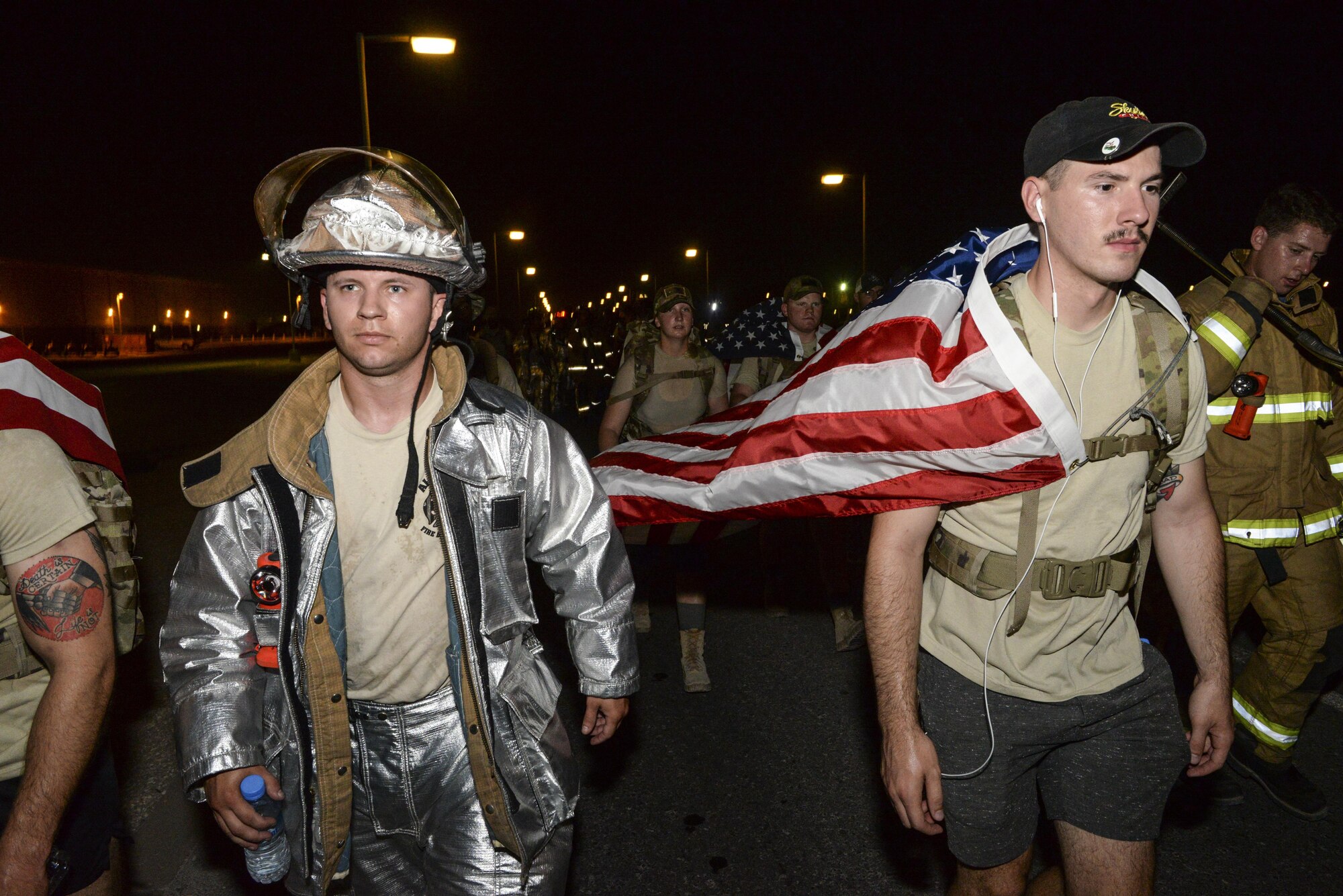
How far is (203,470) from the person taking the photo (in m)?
2.39

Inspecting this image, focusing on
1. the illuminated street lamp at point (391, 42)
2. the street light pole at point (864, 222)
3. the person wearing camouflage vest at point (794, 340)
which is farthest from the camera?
the street light pole at point (864, 222)

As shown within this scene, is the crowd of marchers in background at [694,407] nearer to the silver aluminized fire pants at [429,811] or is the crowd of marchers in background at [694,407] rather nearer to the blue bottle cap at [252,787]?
the silver aluminized fire pants at [429,811]

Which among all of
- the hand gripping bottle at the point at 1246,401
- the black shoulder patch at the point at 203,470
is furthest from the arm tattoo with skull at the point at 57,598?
the hand gripping bottle at the point at 1246,401

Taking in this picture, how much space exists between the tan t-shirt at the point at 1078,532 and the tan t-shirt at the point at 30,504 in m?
2.33

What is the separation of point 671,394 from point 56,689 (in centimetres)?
427

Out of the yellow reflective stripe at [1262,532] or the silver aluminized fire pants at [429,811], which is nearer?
the silver aluminized fire pants at [429,811]

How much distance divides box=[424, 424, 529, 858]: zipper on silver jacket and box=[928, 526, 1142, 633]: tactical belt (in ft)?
4.46

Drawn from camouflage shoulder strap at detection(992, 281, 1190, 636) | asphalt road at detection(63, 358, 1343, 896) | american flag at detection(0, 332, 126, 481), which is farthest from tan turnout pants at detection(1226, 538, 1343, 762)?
american flag at detection(0, 332, 126, 481)

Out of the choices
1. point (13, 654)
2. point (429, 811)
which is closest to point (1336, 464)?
point (429, 811)

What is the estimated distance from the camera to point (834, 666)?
18.7ft

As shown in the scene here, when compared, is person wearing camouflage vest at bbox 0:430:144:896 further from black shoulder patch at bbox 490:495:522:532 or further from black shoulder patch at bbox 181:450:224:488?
black shoulder patch at bbox 490:495:522:532

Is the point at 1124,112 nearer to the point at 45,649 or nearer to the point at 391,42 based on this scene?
the point at 45,649

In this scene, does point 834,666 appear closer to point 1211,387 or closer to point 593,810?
point 593,810

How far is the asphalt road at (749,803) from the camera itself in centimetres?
358
